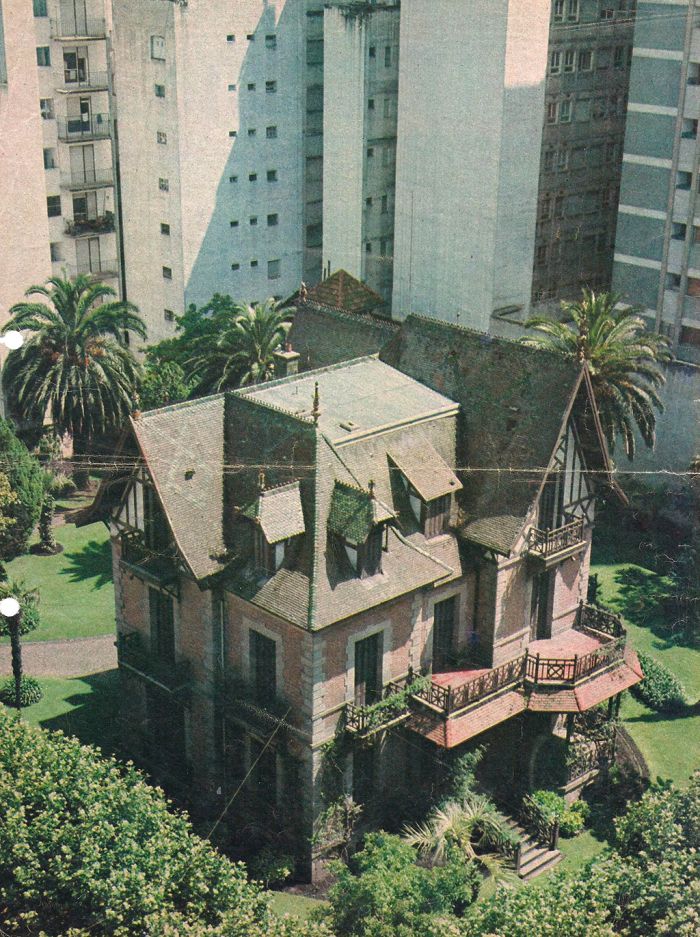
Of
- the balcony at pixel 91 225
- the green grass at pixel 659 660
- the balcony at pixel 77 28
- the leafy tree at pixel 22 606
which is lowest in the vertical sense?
the green grass at pixel 659 660

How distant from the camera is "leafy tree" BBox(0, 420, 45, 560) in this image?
2638 inches

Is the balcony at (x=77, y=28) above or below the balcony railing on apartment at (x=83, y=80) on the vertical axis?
above

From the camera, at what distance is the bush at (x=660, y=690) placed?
5800cm

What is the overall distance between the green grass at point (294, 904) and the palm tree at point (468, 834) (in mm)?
4001

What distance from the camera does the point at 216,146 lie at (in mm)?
86750

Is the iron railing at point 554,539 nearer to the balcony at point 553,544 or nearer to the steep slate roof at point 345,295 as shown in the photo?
the balcony at point 553,544

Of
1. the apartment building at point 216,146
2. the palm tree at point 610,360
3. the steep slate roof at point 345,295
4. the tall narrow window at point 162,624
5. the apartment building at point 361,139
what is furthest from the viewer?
the apartment building at point 361,139

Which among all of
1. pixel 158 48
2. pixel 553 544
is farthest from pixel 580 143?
pixel 553 544

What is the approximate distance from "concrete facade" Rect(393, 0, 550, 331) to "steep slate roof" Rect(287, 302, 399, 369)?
22.2 metres

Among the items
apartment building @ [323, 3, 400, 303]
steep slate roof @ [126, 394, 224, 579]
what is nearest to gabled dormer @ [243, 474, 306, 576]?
steep slate roof @ [126, 394, 224, 579]

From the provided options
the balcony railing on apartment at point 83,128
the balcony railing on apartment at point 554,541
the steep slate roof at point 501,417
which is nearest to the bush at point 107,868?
the steep slate roof at point 501,417

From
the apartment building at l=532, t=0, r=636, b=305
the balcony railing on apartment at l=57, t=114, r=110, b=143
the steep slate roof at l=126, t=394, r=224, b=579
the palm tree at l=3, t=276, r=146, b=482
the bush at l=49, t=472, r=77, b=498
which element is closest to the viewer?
the steep slate roof at l=126, t=394, r=224, b=579

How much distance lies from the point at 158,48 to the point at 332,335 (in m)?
34.0

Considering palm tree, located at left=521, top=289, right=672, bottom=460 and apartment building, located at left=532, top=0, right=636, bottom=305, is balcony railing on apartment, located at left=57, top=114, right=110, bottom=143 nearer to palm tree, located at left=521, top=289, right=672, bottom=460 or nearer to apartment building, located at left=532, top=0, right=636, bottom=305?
apartment building, located at left=532, top=0, right=636, bottom=305
